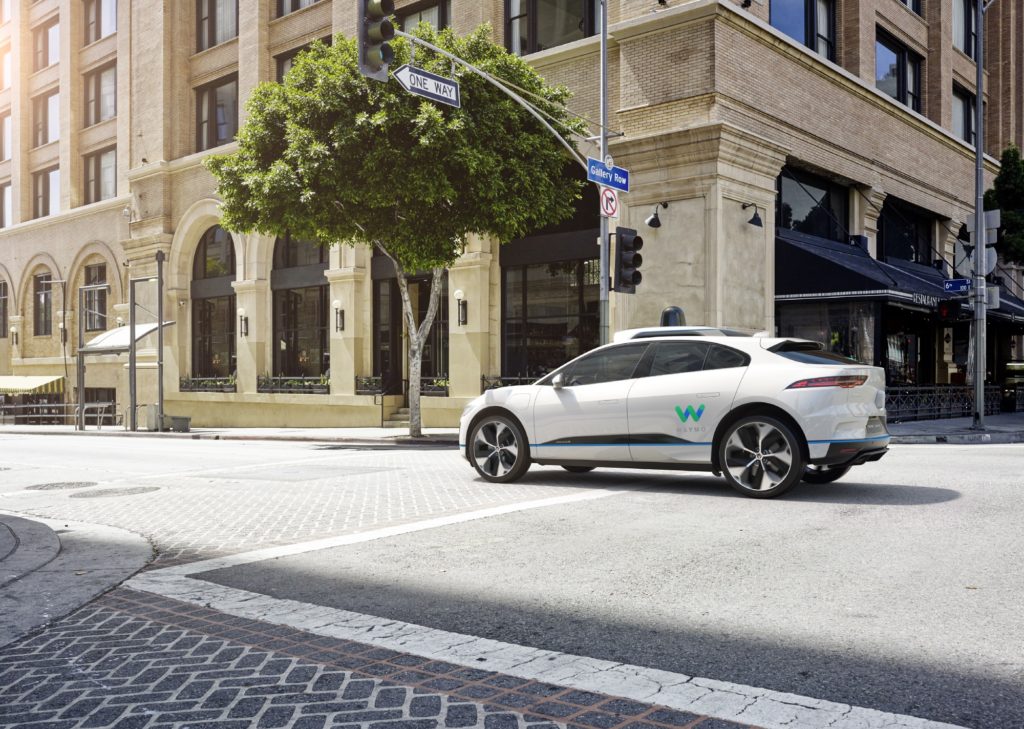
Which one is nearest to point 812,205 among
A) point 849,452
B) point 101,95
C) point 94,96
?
point 849,452

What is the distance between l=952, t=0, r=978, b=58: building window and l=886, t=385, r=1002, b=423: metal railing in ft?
44.1

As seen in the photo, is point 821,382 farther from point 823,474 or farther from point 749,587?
point 749,587

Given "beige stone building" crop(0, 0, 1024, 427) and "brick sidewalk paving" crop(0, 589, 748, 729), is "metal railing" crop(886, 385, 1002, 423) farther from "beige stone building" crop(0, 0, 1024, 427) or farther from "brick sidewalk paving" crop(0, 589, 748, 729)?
"brick sidewalk paving" crop(0, 589, 748, 729)

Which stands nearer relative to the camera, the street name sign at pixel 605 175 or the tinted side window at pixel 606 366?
the tinted side window at pixel 606 366

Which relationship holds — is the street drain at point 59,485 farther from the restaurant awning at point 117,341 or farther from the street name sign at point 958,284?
the street name sign at point 958,284

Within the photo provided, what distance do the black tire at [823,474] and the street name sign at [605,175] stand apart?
8.52 metres

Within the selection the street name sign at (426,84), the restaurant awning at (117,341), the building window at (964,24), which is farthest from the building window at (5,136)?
the building window at (964,24)

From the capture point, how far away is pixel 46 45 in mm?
43219

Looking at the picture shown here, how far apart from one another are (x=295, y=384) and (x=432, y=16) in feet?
40.1

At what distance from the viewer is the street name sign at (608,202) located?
1720 cm

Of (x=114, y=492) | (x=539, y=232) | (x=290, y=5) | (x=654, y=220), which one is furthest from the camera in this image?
(x=290, y=5)

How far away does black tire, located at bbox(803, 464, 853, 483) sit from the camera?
371 inches

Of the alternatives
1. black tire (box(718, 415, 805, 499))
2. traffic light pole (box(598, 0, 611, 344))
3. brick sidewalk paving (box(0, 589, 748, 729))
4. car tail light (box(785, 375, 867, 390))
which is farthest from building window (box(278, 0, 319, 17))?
brick sidewalk paving (box(0, 589, 748, 729))

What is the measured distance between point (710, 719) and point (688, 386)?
19.6ft
